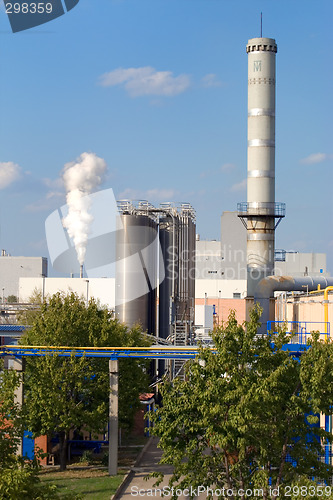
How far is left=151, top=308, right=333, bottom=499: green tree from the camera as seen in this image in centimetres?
1684

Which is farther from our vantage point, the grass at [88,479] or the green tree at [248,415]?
the grass at [88,479]

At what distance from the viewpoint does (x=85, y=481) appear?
2808 cm

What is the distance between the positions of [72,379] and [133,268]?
20452 mm

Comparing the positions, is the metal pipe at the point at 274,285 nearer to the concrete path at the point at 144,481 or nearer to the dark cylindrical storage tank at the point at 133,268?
the dark cylindrical storage tank at the point at 133,268

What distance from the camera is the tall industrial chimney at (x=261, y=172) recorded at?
4681 centimetres

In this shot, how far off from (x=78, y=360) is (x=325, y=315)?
1096 centimetres

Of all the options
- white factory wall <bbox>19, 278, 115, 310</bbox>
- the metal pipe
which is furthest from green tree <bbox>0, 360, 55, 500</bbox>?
white factory wall <bbox>19, 278, 115, 310</bbox>

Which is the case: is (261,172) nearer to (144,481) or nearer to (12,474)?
(144,481)

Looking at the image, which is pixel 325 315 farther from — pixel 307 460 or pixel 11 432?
pixel 11 432

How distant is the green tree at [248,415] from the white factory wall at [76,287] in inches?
2189

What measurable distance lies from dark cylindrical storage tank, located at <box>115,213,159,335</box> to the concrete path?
15210 millimetres

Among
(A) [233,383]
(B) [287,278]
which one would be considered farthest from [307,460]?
(B) [287,278]

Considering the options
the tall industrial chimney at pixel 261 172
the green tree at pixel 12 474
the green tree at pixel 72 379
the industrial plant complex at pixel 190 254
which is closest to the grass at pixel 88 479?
the green tree at pixel 72 379

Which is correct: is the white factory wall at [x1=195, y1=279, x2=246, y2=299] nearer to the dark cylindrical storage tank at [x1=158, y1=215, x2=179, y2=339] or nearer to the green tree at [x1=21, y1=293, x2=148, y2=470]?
the dark cylindrical storage tank at [x1=158, y1=215, x2=179, y2=339]
